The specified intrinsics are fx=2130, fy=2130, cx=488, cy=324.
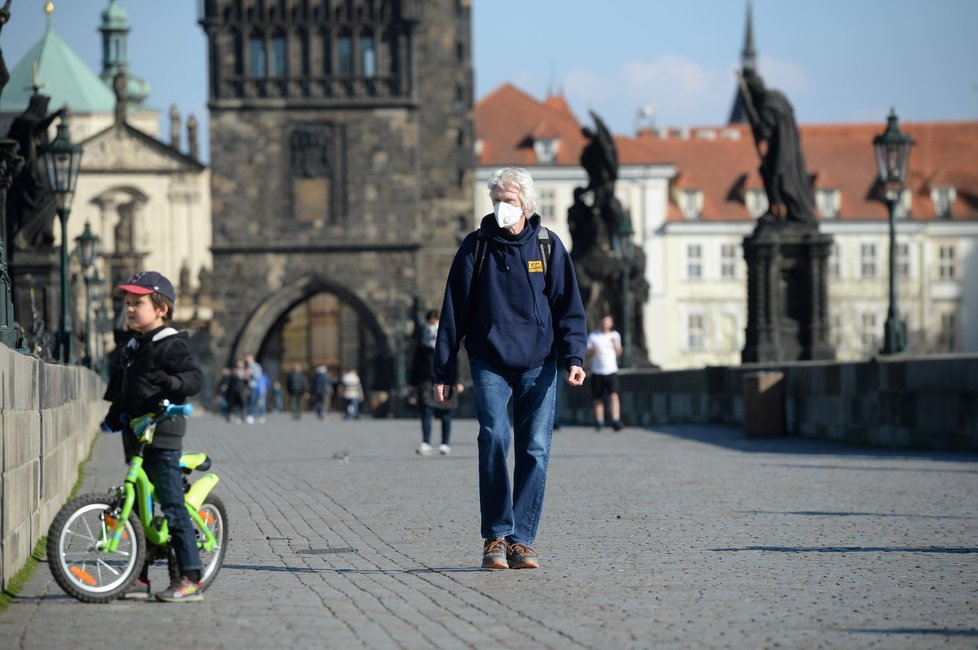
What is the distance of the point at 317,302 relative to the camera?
9619 centimetres

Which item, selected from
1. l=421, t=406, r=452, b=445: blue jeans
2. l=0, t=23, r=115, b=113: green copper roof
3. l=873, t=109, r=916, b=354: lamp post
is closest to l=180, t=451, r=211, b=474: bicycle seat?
l=421, t=406, r=452, b=445: blue jeans

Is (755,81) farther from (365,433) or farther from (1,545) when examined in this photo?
(1,545)

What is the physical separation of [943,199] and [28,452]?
8370cm

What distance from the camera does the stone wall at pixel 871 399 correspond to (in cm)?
1823

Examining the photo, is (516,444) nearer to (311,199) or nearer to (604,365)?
(604,365)

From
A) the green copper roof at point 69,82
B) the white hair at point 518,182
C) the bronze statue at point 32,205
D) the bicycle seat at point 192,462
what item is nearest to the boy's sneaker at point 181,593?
the bicycle seat at point 192,462

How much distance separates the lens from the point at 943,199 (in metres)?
90.3

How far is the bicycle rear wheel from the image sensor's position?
28.5 feet

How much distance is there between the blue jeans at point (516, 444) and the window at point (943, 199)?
82791mm

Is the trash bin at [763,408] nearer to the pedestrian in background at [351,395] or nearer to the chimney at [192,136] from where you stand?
the pedestrian in background at [351,395]

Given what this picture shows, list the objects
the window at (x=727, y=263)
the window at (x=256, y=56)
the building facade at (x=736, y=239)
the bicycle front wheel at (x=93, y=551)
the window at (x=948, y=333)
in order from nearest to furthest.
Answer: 1. the bicycle front wheel at (x=93, y=551)
2. the window at (x=256, y=56)
3. the window at (x=948, y=333)
4. the building facade at (x=736, y=239)
5. the window at (x=727, y=263)

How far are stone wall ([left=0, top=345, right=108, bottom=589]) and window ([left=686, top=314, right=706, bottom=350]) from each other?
77099 mm

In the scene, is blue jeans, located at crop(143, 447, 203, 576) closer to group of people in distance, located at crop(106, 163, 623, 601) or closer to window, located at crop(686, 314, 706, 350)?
group of people in distance, located at crop(106, 163, 623, 601)

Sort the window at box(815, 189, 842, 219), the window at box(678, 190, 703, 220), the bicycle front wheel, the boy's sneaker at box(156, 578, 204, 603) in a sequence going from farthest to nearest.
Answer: the window at box(815, 189, 842, 219)
the window at box(678, 190, 703, 220)
the boy's sneaker at box(156, 578, 204, 603)
the bicycle front wheel
